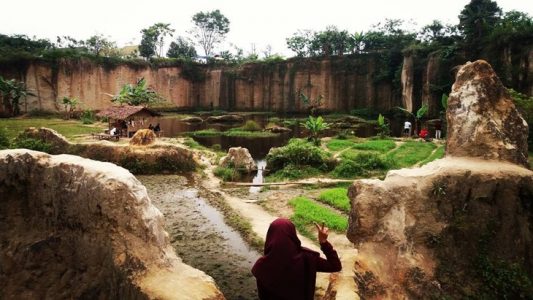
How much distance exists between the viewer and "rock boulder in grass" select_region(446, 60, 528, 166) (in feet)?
24.6

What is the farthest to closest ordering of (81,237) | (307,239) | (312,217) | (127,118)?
(127,118), (312,217), (307,239), (81,237)

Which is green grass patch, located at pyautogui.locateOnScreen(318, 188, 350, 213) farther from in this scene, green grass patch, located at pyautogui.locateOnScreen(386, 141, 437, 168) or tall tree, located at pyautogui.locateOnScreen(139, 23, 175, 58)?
tall tree, located at pyautogui.locateOnScreen(139, 23, 175, 58)

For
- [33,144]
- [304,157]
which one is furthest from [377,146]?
[33,144]

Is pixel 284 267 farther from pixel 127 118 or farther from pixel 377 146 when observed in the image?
pixel 127 118

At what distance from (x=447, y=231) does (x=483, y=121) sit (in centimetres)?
227

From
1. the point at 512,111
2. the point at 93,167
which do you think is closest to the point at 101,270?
the point at 93,167

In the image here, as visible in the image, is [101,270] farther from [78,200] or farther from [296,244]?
[296,244]

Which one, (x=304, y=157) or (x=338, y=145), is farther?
(x=338, y=145)

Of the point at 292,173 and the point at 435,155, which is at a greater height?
the point at 435,155

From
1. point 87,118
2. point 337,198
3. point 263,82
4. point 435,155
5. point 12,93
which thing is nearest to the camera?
point 337,198

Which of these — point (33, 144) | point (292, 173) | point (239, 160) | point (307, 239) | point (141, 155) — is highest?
point (33, 144)

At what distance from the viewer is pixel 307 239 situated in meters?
11.5

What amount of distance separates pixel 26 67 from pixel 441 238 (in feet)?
165

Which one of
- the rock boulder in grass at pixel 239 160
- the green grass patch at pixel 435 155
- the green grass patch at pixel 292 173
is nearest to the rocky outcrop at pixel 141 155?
the rock boulder in grass at pixel 239 160
